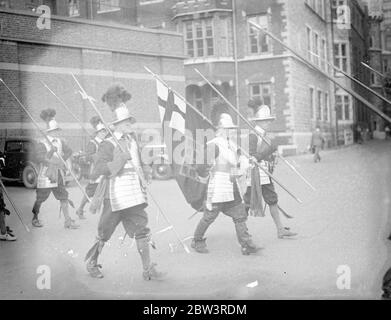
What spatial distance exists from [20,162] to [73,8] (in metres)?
1.37

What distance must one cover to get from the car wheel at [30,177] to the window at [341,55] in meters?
2.61

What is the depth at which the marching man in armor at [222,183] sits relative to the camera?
379 centimetres

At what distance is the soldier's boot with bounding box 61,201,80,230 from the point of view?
3904mm

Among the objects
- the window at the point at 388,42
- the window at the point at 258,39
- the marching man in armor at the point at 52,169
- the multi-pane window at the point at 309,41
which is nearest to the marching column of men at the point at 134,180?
the marching man in armor at the point at 52,169

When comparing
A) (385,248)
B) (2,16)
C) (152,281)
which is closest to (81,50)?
(2,16)

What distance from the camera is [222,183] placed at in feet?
12.6

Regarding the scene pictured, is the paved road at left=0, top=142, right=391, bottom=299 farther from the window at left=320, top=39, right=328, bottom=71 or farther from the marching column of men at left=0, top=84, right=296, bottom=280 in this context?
the window at left=320, top=39, right=328, bottom=71

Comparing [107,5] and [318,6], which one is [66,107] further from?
[318,6]

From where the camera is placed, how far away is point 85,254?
3822 mm

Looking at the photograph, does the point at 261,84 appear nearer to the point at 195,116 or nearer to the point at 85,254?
the point at 195,116

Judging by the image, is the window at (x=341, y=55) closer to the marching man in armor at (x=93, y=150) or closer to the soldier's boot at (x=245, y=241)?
the soldier's boot at (x=245, y=241)

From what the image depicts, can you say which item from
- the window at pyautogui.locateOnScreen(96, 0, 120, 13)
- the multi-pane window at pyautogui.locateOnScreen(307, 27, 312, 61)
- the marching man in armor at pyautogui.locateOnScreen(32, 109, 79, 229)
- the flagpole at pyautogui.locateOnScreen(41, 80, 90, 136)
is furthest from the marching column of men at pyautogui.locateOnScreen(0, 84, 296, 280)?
the window at pyautogui.locateOnScreen(96, 0, 120, 13)

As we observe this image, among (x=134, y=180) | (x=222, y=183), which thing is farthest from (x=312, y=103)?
(x=134, y=180)
